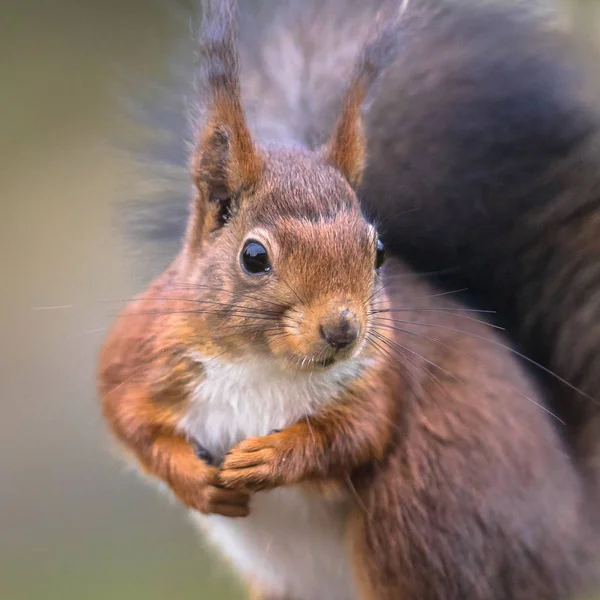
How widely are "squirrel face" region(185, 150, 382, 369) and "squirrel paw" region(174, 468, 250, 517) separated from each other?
137 millimetres

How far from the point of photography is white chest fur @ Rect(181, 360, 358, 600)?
79 centimetres

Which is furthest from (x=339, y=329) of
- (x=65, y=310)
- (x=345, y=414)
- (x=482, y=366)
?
(x=65, y=310)

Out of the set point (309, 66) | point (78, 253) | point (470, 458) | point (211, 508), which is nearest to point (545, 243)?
point (470, 458)

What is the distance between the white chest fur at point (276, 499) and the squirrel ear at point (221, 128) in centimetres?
18

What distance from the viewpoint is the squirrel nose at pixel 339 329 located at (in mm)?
635

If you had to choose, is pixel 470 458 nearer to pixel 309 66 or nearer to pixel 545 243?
pixel 545 243

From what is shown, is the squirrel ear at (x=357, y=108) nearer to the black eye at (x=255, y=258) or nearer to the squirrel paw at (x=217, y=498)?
the black eye at (x=255, y=258)

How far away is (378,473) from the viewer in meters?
0.82

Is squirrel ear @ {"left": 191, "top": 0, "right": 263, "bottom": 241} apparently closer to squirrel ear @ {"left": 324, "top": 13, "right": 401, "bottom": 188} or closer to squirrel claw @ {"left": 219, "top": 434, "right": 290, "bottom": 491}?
squirrel ear @ {"left": 324, "top": 13, "right": 401, "bottom": 188}

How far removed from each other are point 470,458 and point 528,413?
82 mm

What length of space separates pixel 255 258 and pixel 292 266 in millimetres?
42

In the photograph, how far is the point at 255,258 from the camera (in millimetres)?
680

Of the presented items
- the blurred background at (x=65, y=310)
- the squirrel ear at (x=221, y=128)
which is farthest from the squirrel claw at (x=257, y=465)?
the blurred background at (x=65, y=310)

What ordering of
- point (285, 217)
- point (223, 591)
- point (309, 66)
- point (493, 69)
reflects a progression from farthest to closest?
point (223, 591) → point (309, 66) → point (493, 69) → point (285, 217)
